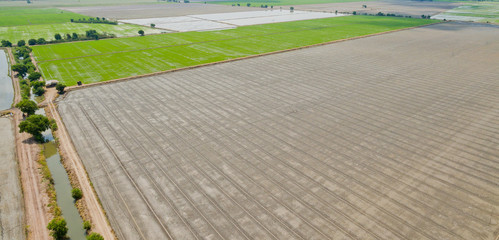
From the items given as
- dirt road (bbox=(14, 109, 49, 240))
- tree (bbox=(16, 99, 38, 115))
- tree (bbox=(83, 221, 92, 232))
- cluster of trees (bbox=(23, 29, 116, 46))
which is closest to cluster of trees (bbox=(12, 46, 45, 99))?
tree (bbox=(16, 99, 38, 115))

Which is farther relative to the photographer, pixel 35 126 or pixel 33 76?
pixel 33 76

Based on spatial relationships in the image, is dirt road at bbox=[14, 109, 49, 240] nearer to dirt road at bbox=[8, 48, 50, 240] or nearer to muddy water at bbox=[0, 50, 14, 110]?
dirt road at bbox=[8, 48, 50, 240]

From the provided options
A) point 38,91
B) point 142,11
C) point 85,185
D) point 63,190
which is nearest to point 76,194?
point 85,185

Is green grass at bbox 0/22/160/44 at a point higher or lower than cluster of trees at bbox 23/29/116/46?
higher

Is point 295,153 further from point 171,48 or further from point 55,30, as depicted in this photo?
point 55,30

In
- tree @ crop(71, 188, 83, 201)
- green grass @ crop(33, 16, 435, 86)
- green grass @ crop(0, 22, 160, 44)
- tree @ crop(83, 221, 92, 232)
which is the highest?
green grass @ crop(0, 22, 160, 44)

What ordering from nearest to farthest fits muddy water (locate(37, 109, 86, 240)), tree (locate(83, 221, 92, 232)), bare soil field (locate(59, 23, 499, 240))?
tree (locate(83, 221, 92, 232)) → bare soil field (locate(59, 23, 499, 240)) → muddy water (locate(37, 109, 86, 240))

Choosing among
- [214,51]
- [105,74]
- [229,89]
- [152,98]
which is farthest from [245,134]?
[214,51]

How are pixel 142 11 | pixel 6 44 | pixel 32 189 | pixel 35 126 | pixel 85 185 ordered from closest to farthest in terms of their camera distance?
pixel 32 189 < pixel 85 185 < pixel 35 126 < pixel 6 44 < pixel 142 11
